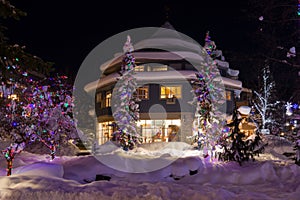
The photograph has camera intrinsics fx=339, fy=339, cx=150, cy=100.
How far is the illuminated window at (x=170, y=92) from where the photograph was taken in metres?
38.8

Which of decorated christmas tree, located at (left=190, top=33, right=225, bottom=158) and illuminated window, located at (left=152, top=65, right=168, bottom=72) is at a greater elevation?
illuminated window, located at (left=152, top=65, right=168, bottom=72)

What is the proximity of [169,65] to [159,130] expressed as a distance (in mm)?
7555

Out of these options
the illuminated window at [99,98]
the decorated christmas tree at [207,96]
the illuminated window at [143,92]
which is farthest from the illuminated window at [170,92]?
the illuminated window at [99,98]

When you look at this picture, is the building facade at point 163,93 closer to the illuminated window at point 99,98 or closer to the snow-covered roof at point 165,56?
the snow-covered roof at point 165,56

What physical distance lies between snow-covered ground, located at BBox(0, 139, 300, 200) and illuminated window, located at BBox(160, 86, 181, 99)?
2056cm

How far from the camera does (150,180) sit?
47.5ft

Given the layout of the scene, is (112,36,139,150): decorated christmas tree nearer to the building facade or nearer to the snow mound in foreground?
the building facade

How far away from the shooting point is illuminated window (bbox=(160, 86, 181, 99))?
38781mm

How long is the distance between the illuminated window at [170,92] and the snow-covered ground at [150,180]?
20559mm

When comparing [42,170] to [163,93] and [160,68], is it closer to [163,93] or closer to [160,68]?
[163,93]

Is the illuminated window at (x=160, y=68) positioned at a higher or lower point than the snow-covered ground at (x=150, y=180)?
higher

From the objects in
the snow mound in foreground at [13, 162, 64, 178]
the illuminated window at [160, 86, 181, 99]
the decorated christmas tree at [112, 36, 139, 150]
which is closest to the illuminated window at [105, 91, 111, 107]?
the illuminated window at [160, 86, 181, 99]

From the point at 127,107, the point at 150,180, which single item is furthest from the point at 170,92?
the point at 150,180

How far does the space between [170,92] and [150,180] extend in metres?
25.0
